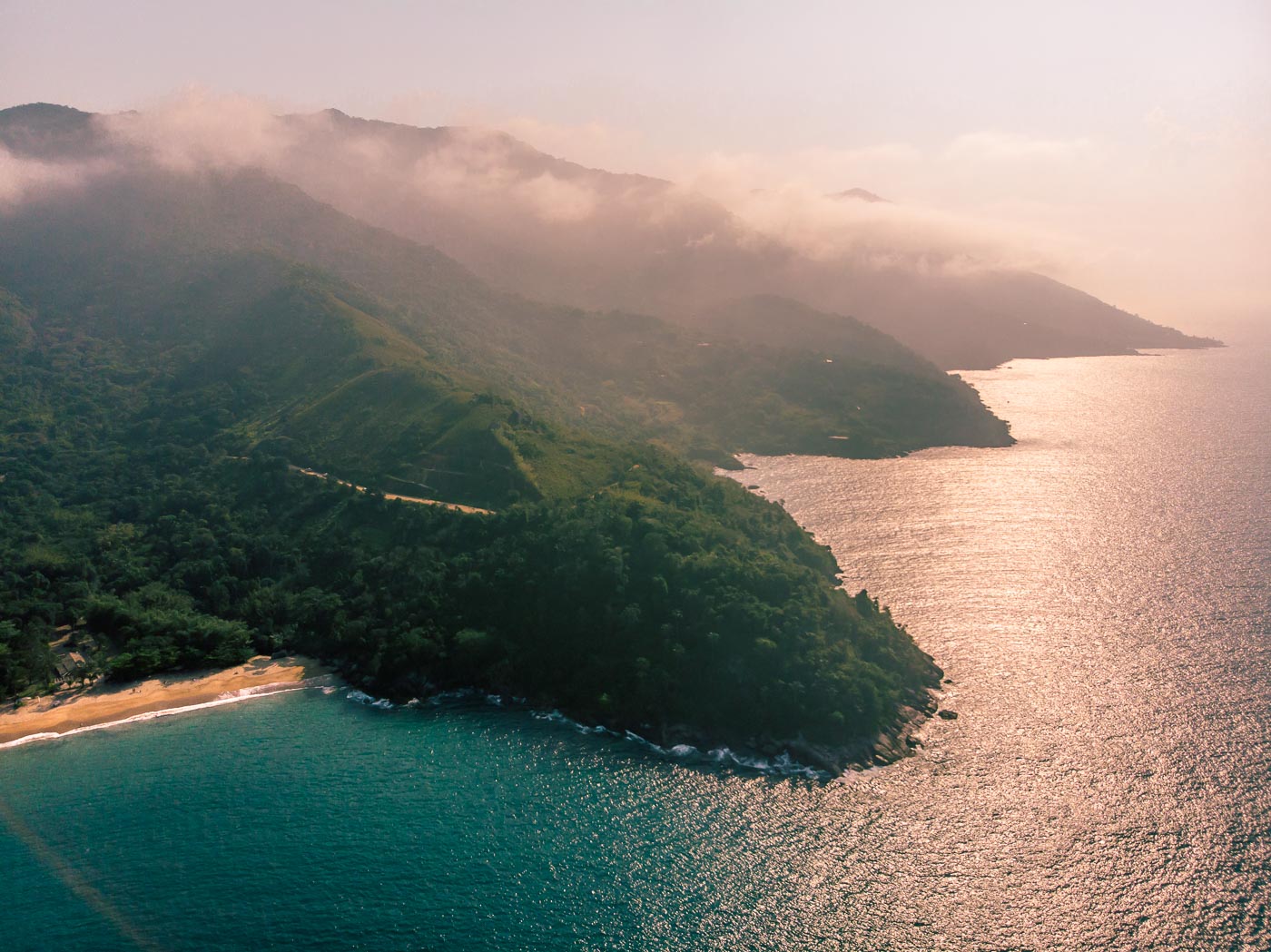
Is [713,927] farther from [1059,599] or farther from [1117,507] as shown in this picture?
[1117,507]

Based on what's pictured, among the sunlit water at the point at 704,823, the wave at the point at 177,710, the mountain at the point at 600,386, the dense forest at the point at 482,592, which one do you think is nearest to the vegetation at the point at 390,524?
the dense forest at the point at 482,592

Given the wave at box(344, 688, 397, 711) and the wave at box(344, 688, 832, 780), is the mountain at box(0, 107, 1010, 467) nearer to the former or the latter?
the wave at box(344, 688, 397, 711)

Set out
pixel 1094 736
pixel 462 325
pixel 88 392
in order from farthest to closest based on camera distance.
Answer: pixel 462 325
pixel 88 392
pixel 1094 736

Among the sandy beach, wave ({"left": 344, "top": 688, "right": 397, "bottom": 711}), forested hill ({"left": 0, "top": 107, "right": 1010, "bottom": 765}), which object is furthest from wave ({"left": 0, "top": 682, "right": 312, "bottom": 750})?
forested hill ({"left": 0, "top": 107, "right": 1010, "bottom": 765})

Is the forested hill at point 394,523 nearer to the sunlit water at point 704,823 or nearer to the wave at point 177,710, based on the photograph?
the wave at point 177,710

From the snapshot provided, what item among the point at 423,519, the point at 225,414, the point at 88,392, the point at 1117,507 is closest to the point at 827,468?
the point at 1117,507

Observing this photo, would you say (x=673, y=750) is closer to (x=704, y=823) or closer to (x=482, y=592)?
(x=704, y=823)
